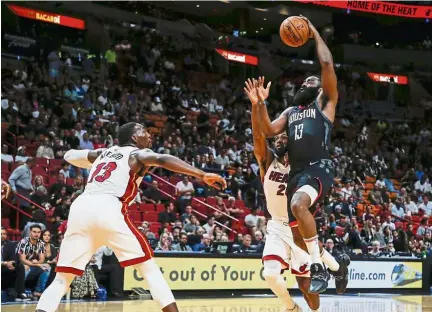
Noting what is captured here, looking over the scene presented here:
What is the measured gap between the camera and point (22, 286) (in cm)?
1278

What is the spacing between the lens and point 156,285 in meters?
6.55

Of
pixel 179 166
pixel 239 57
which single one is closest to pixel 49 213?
pixel 179 166

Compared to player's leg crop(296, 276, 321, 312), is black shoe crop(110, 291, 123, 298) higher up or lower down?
lower down

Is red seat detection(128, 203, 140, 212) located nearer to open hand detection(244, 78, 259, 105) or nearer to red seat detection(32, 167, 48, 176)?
red seat detection(32, 167, 48, 176)

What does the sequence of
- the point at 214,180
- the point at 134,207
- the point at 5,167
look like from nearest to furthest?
the point at 214,180 → the point at 5,167 → the point at 134,207

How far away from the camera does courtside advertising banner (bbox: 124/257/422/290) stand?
14.8m

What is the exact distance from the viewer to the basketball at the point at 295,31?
810 cm

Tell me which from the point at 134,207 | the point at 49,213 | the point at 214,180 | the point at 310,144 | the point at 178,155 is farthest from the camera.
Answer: the point at 178,155

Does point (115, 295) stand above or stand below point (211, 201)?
below

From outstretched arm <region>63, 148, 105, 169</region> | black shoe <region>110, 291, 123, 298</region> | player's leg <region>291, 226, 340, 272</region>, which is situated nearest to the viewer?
outstretched arm <region>63, 148, 105, 169</region>

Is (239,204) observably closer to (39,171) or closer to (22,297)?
(39,171)

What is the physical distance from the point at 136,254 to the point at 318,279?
201 centimetres

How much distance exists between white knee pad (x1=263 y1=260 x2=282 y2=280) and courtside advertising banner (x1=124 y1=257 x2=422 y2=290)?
6005mm

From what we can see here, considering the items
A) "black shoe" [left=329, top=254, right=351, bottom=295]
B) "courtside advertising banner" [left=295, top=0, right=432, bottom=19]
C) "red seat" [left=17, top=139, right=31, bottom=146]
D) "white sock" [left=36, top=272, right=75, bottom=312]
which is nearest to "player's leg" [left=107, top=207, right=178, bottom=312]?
"white sock" [left=36, top=272, right=75, bottom=312]
